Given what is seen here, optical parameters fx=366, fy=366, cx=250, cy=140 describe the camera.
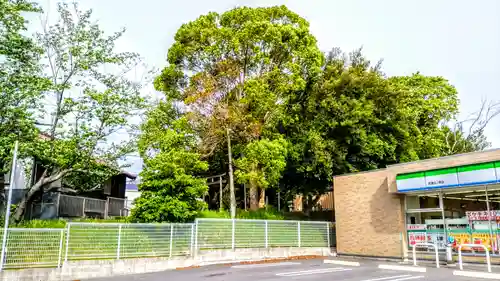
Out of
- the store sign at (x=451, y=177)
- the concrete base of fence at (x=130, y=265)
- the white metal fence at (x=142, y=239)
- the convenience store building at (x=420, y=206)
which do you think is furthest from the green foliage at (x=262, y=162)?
the store sign at (x=451, y=177)

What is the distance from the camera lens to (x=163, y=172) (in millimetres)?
15008

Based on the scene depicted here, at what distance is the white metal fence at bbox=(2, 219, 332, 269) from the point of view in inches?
421

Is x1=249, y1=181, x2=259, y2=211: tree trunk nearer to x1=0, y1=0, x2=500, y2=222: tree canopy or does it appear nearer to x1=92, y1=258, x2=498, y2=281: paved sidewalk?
x1=0, y1=0, x2=500, y2=222: tree canopy

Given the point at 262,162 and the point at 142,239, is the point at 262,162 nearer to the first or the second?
the point at 262,162

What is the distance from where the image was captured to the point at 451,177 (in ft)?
44.7

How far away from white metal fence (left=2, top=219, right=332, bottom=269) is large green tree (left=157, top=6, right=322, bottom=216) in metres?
2.53

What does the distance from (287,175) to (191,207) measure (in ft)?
30.3

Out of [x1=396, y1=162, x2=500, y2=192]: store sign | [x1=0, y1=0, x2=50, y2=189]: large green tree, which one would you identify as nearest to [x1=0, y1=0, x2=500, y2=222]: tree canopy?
[x1=0, y1=0, x2=50, y2=189]: large green tree

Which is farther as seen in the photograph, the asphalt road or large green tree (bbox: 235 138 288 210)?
large green tree (bbox: 235 138 288 210)

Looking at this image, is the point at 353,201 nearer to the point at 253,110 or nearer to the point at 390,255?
the point at 390,255

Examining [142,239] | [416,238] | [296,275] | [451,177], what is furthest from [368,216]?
[142,239]

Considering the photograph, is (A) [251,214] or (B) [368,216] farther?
(A) [251,214]

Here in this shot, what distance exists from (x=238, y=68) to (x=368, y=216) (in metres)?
9.97

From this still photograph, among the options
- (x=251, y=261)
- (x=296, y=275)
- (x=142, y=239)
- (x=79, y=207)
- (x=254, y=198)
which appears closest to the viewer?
(x=296, y=275)
